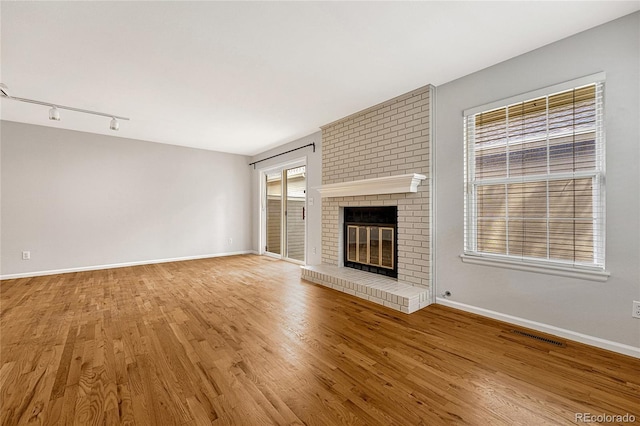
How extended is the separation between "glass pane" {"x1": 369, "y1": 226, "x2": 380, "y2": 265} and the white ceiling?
1834mm

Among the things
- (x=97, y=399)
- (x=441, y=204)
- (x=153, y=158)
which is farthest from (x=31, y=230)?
(x=441, y=204)

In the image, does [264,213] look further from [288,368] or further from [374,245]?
[288,368]

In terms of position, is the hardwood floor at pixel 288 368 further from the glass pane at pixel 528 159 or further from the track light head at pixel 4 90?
the track light head at pixel 4 90

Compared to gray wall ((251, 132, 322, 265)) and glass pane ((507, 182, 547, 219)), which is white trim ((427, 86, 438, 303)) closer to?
glass pane ((507, 182, 547, 219))

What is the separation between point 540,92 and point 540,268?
5.35 ft

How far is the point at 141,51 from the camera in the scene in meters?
2.53

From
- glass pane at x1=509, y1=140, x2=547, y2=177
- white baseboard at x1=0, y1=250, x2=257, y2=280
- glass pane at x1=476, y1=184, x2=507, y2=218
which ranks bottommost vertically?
white baseboard at x1=0, y1=250, x2=257, y2=280

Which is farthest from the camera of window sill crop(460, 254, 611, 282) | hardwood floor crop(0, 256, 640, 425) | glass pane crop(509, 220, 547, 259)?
glass pane crop(509, 220, 547, 259)

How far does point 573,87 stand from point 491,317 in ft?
7.40

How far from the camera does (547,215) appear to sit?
8.15 ft

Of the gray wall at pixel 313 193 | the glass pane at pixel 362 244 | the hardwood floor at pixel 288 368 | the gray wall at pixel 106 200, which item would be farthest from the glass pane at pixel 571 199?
the gray wall at pixel 106 200

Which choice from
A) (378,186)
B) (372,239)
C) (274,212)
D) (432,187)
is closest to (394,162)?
(378,186)

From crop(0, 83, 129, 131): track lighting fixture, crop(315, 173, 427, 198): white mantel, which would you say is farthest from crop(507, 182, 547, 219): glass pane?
crop(0, 83, 129, 131): track lighting fixture

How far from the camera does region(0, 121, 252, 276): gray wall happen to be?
14.9ft
